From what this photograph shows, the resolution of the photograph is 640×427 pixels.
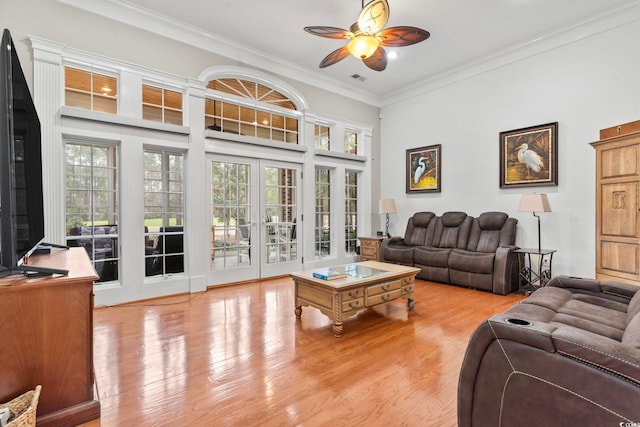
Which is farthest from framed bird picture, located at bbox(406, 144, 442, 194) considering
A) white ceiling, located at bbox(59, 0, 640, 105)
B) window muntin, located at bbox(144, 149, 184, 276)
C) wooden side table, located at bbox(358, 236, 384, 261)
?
window muntin, located at bbox(144, 149, 184, 276)

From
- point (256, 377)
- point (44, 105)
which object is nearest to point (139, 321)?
point (256, 377)

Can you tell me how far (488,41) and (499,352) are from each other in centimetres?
501

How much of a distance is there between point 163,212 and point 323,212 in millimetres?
2906

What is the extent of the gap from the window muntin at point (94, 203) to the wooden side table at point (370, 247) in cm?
419

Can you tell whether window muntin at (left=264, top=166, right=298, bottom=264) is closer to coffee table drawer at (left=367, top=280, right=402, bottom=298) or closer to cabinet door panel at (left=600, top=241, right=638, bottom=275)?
coffee table drawer at (left=367, top=280, right=402, bottom=298)

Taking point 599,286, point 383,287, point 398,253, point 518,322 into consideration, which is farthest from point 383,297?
point 398,253

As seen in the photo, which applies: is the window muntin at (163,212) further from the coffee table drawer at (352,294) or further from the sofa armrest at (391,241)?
the sofa armrest at (391,241)

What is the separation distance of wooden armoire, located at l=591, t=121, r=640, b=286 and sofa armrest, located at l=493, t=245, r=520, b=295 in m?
0.98

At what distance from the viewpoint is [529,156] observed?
4.82 meters

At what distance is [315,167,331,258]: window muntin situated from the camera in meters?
6.14

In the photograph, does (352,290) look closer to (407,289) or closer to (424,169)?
(407,289)

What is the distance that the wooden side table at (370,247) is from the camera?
6.13 metres

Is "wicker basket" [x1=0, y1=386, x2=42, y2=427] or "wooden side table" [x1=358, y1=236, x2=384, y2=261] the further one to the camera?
"wooden side table" [x1=358, y1=236, x2=384, y2=261]

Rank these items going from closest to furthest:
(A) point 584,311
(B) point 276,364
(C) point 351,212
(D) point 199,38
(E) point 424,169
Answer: (A) point 584,311 → (B) point 276,364 → (D) point 199,38 → (E) point 424,169 → (C) point 351,212
